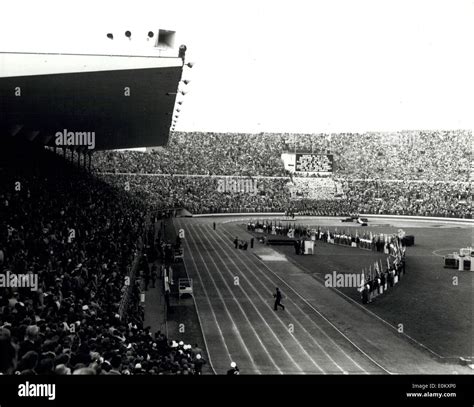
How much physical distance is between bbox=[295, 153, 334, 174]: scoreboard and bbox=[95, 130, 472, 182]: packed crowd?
1765 mm

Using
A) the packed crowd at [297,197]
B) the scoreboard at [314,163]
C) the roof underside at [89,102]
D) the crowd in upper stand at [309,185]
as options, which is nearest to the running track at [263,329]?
the roof underside at [89,102]

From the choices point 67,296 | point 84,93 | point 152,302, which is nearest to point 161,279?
point 152,302

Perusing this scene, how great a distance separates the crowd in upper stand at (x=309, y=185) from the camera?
6969 centimetres

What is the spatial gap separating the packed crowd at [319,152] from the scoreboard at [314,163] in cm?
176

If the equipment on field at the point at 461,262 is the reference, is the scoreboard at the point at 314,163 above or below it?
above

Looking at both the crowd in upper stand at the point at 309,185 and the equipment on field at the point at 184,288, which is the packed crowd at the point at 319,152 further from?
the equipment on field at the point at 184,288

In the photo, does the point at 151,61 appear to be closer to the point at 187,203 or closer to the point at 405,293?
the point at 405,293

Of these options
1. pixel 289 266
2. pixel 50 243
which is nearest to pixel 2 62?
pixel 50 243

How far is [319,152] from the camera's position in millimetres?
83500

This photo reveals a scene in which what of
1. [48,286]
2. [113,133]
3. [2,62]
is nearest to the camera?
[48,286]

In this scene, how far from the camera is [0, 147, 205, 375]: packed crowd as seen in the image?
7.39 meters

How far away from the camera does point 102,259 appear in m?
16.8
